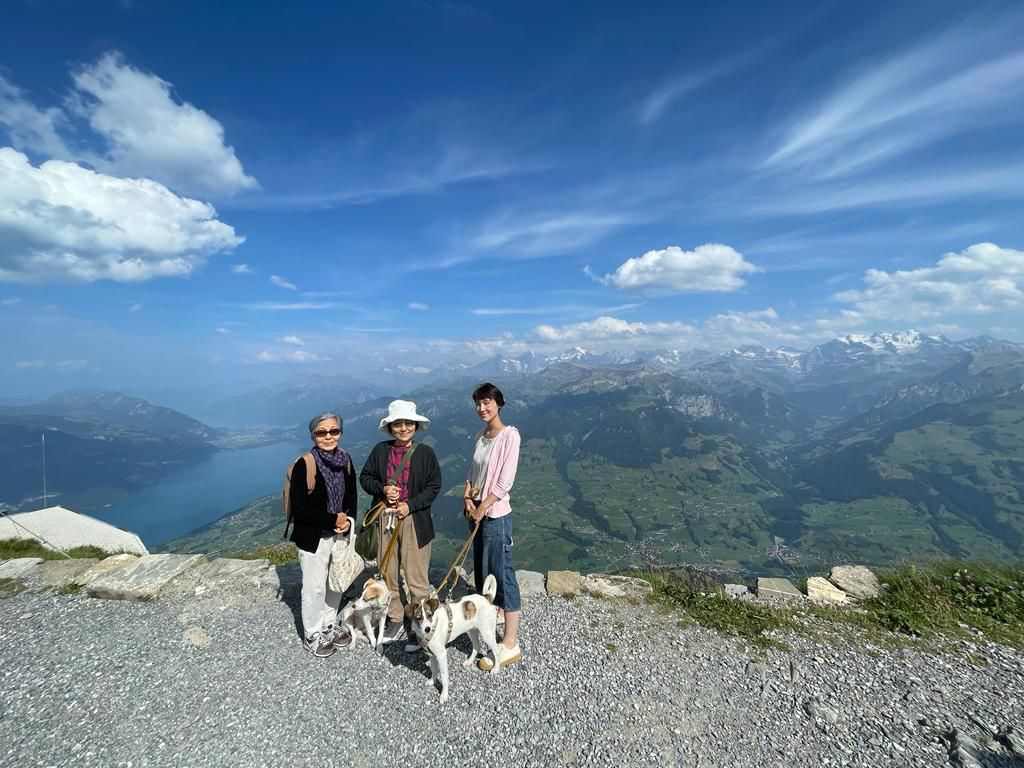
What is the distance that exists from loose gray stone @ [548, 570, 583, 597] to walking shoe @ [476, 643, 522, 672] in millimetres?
2319

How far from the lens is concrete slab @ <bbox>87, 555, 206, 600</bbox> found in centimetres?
876

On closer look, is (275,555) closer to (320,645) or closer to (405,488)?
(320,645)

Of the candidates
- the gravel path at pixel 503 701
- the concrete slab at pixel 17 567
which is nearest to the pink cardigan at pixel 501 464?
the gravel path at pixel 503 701

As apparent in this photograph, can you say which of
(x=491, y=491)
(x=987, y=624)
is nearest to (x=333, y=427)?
(x=491, y=491)

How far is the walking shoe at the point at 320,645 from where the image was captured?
271 inches

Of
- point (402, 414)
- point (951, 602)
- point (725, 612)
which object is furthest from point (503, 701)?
point (951, 602)

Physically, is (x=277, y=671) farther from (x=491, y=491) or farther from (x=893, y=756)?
(x=893, y=756)

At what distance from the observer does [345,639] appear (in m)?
7.15

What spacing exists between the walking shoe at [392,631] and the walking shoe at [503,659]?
1475 mm

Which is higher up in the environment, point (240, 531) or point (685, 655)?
point (685, 655)

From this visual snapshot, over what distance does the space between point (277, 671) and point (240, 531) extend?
6839 inches

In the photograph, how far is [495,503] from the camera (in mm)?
6188

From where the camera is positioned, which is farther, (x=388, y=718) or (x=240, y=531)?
(x=240, y=531)

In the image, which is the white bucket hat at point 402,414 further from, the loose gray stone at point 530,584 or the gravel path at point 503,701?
the loose gray stone at point 530,584
